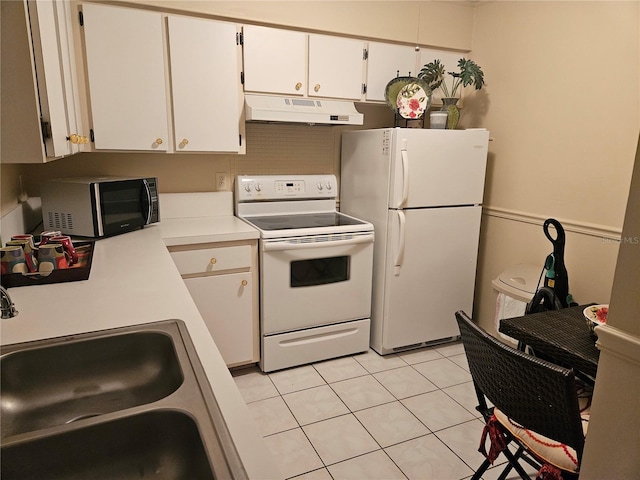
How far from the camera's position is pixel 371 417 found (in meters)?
2.27

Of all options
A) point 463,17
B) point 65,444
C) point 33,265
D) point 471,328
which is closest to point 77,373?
point 65,444

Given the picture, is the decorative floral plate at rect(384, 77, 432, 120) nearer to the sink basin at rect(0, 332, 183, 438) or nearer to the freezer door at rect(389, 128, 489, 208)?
the freezer door at rect(389, 128, 489, 208)

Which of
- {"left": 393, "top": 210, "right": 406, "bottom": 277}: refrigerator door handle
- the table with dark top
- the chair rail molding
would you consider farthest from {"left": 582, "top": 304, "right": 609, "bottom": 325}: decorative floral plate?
{"left": 393, "top": 210, "right": 406, "bottom": 277}: refrigerator door handle

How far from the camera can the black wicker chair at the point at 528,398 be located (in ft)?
3.76

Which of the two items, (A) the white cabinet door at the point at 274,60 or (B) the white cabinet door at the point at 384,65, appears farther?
(B) the white cabinet door at the point at 384,65

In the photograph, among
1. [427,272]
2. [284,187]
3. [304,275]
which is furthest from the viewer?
[284,187]

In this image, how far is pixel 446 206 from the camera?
285 cm

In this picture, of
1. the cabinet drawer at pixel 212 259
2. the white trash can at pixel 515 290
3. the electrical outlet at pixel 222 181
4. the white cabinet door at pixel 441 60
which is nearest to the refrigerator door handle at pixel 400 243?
the white trash can at pixel 515 290

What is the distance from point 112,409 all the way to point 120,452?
0.29 metres

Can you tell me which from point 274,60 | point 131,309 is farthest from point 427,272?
point 131,309

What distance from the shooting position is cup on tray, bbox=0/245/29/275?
1464 millimetres

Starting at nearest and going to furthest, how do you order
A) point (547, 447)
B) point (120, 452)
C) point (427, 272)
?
point (120, 452), point (547, 447), point (427, 272)

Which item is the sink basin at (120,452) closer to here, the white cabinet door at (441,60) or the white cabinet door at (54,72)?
the white cabinet door at (54,72)

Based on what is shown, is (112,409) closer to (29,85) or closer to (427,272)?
(29,85)
